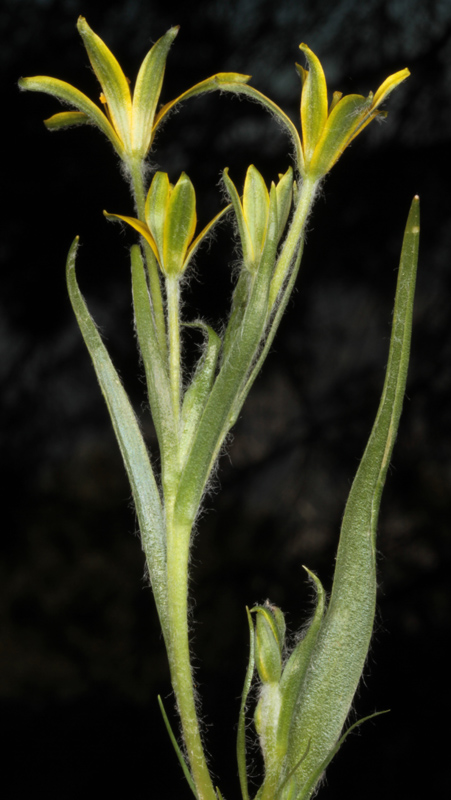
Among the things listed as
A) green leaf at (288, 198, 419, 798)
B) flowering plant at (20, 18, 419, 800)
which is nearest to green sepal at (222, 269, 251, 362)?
flowering plant at (20, 18, 419, 800)

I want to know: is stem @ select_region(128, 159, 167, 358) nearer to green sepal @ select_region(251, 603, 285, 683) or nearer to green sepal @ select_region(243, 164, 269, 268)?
green sepal @ select_region(243, 164, 269, 268)

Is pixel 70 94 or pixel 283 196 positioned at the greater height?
pixel 70 94

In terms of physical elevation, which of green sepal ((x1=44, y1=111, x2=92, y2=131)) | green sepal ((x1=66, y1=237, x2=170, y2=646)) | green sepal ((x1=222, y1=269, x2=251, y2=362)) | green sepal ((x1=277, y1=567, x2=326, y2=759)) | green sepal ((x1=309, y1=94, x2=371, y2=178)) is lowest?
green sepal ((x1=277, y1=567, x2=326, y2=759))

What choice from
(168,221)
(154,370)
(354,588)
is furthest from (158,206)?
(354,588)

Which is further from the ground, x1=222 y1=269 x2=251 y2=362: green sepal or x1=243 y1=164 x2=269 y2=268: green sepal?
x1=243 y1=164 x2=269 y2=268: green sepal

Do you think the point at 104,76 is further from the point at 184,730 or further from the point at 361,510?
the point at 184,730

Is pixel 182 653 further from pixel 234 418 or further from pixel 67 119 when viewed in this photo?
pixel 67 119

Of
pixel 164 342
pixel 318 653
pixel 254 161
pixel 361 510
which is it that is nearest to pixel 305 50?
pixel 164 342
